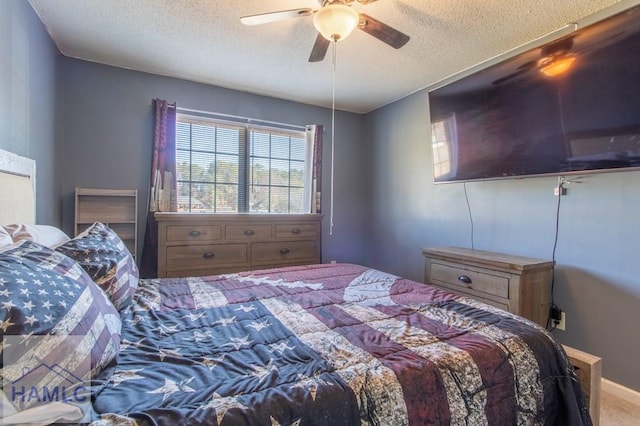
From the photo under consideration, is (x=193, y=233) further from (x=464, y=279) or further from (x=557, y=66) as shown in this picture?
(x=557, y=66)

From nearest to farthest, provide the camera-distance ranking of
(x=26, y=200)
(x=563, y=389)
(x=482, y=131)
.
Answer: (x=563, y=389) < (x=26, y=200) < (x=482, y=131)

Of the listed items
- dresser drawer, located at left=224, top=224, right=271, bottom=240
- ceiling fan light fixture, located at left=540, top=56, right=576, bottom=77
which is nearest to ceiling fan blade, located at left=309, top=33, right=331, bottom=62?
ceiling fan light fixture, located at left=540, top=56, right=576, bottom=77

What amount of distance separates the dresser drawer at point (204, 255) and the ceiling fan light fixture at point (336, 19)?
6.66 feet

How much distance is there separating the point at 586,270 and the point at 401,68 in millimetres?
2154

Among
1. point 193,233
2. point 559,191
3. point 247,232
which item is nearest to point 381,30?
point 559,191

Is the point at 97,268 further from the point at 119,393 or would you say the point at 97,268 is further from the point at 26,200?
the point at 26,200

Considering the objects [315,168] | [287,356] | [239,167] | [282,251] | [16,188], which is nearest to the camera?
[287,356]

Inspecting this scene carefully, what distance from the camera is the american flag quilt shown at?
756 millimetres

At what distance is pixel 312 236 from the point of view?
3.38m

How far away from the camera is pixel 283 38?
239 cm

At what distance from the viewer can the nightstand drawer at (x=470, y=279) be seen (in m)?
2.13

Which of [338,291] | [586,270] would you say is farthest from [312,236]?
[586,270]

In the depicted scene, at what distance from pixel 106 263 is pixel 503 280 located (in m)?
2.28

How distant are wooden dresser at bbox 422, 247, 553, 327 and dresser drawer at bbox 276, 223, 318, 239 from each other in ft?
4.44
